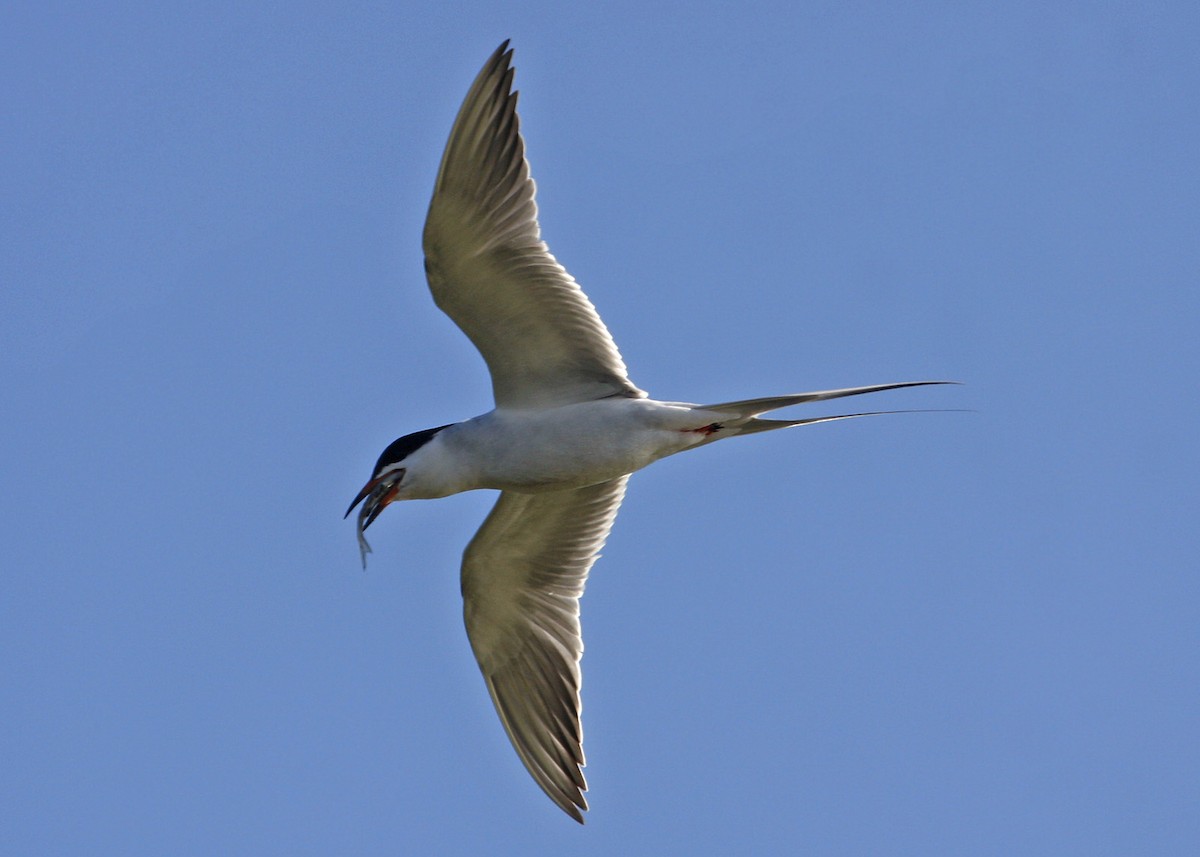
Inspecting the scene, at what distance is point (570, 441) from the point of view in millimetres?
7898

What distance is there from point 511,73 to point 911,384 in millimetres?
2454

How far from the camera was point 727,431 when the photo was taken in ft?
25.8

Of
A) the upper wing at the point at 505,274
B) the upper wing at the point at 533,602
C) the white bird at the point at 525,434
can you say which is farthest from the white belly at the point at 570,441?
the upper wing at the point at 533,602

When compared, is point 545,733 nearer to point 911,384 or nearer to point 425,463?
point 425,463

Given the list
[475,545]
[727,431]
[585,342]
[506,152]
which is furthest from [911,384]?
→ [475,545]

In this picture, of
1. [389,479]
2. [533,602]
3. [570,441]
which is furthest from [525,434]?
[533,602]

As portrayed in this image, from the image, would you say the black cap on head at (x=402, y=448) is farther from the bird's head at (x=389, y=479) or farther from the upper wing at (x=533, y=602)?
the upper wing at (x=533, y=602)

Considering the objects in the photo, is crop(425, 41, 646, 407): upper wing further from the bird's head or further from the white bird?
the bird's head

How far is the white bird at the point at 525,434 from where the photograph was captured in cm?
754

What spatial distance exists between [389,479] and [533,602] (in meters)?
1.37

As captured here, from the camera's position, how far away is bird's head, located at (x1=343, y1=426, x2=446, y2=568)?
26.2ft

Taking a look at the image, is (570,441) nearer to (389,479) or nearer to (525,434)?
(525,434)

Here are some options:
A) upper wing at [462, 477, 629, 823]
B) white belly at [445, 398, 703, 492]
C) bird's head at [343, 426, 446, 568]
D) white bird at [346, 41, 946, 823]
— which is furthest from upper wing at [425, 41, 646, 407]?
upper wing at [462, 477, 629, 823]

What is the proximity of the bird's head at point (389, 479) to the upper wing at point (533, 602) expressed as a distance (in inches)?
32.3
